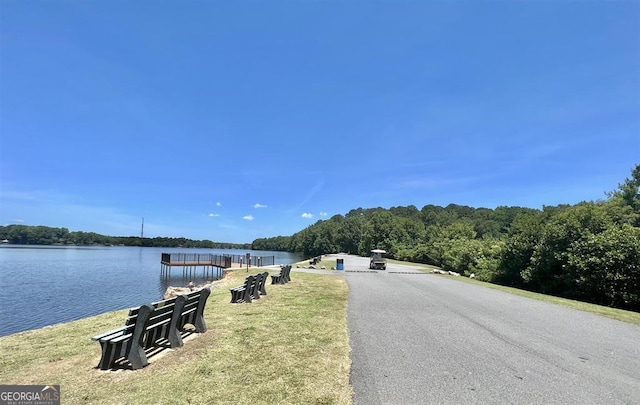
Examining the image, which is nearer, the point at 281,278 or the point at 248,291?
the point at 248,291

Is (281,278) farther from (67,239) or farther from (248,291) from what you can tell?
(67,239)

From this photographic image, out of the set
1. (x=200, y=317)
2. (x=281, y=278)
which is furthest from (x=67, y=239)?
(x=200, y=317)

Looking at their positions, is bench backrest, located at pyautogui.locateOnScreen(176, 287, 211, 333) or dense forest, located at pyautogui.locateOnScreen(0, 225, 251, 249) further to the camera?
dense forest, located at pyautogui.locateOnScreen(0, 225, 251, 249)

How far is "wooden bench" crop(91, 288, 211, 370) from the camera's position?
4.88m

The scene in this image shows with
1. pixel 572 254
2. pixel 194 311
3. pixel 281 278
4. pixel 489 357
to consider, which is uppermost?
pixel 572 254

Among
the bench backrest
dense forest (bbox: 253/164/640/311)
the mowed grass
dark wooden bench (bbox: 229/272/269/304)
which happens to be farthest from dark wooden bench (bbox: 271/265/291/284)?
dense forest (bbox: 253/164/640/311)

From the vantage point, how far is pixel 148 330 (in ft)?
17.1

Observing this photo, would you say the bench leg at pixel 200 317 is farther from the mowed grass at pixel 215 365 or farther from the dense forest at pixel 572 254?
the dense forest at pixel 572 254

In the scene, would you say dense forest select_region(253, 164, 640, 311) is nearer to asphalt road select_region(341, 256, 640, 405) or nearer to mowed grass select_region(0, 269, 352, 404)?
asphalt road select_region(341, 256, 640, 405)

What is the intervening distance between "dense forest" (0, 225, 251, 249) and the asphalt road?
556ft

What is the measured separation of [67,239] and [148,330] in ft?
590

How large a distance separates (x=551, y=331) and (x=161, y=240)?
187 m

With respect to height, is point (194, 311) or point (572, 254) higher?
point (572, 254)

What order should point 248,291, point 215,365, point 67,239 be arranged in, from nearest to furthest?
point 215,365 < point 248,291 < point 67,239
